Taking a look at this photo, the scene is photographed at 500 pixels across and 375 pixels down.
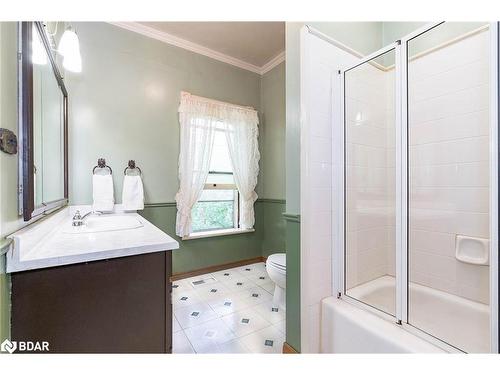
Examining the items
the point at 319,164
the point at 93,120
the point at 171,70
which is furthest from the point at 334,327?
the point at 171,70

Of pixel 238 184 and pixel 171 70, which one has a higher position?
pixel 171 70

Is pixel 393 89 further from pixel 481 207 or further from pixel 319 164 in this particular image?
pixel 481 207

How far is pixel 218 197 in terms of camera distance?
2.96 meters

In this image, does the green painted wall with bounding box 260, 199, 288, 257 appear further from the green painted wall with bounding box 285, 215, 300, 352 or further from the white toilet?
the green painted wall with bounding box 285, 215, 300, 352

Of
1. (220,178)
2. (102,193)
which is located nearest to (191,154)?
(220,178)

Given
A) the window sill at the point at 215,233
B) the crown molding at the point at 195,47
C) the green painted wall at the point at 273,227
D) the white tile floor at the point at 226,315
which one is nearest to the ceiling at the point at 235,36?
the crown molding at the point at 195,47

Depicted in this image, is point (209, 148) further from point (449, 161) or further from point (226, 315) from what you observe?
point (449, 161)

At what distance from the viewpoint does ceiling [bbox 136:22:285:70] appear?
2.34 metres

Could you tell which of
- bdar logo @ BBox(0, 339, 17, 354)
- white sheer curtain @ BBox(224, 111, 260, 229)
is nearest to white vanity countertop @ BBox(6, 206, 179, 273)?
bdar logo @ BBox(0, 339, 17, 354)
